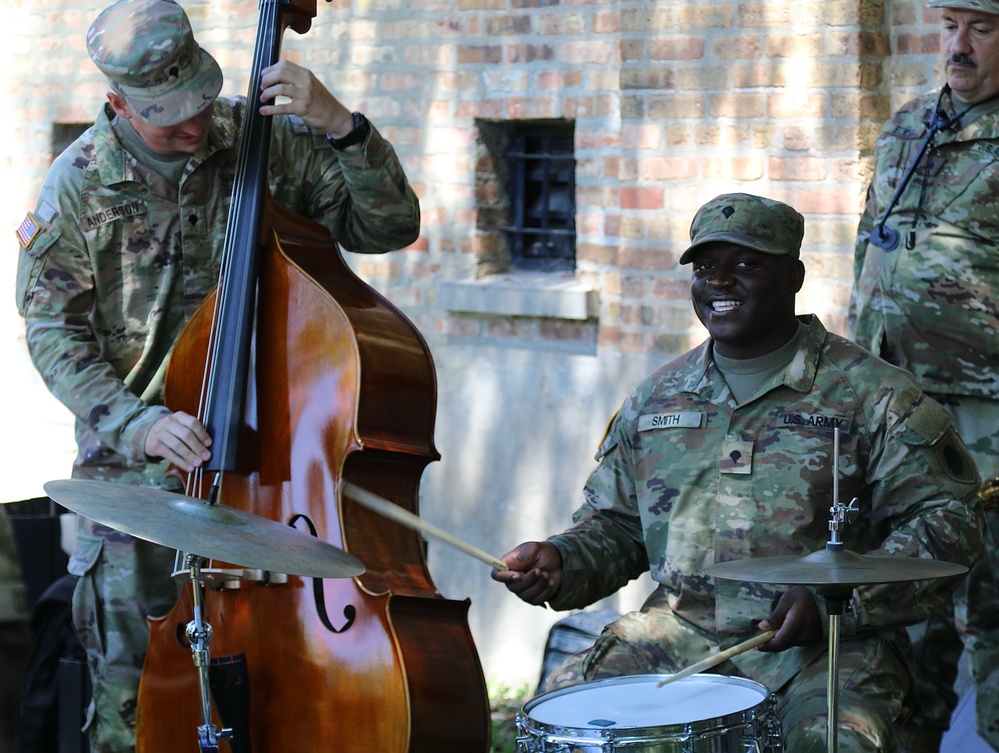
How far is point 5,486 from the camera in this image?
22.1 ft

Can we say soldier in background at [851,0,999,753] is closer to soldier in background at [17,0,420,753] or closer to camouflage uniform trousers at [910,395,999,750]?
camouflage uniform trousers at [910,395,999,750]

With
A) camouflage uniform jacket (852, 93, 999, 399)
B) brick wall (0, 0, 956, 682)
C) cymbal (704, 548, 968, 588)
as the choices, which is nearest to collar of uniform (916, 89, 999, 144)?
camouflage uniform jacket (852, 93, 999, 399)

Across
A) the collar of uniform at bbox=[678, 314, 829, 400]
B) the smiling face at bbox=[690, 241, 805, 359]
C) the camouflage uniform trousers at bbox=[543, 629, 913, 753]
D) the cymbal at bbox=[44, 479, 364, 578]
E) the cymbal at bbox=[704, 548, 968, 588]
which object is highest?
the smiling face at bbox=[690, 241, 805, 359]

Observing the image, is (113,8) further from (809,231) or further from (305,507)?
(809,231)

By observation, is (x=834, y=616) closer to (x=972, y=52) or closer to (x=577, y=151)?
(x=972, y=52)

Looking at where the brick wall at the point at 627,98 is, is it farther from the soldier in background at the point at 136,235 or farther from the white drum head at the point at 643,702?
the white drum head at the point at 643,702

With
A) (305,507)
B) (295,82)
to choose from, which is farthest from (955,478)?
(295,82)

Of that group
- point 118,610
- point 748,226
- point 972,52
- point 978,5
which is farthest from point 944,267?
point 118,610

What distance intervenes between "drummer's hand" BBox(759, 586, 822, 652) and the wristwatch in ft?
4.38

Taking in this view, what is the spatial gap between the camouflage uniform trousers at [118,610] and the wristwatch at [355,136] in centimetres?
96

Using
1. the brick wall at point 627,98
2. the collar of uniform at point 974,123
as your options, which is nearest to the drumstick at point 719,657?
the collar of uniform at point 974,123

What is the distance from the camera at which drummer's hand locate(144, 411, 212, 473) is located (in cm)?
324

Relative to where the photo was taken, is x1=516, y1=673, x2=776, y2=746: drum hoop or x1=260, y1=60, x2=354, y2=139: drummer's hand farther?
x1=260, y1=60, x2=354, y2=139: drummer's hand

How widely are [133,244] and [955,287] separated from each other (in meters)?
1.87
